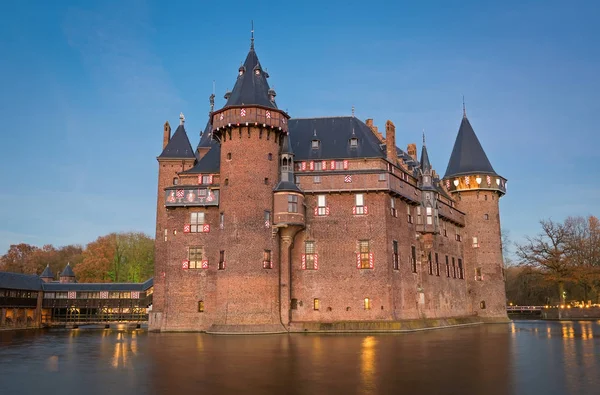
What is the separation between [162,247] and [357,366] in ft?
96.3

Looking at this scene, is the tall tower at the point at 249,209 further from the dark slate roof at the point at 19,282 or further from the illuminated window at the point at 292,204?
the dark slate roof at the point at 19,282

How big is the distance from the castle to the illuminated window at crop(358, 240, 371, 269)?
8 cm

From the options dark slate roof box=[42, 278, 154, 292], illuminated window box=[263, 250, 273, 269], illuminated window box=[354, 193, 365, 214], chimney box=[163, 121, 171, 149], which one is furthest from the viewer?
dark slate roof box=[42, 278, 154, 292]

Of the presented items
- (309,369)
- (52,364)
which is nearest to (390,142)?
(309,369)

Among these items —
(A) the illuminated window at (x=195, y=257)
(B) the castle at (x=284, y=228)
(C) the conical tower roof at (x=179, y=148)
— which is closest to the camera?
(B) the castle at (x=284, y=228)

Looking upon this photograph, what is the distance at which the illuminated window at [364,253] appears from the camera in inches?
1607

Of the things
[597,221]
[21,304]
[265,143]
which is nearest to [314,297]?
[265,143]

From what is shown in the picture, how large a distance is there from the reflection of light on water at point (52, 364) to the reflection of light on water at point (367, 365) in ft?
34.5

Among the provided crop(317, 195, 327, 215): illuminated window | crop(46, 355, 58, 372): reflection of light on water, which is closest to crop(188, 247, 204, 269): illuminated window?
crop(317, 195, 327, 215): illuminated window

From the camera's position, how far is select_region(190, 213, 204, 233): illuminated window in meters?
42.8

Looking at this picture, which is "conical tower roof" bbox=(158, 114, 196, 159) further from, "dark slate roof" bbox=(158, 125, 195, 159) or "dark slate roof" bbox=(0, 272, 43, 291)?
"dark slate roof" bbox=(0, 272, 43, 291)

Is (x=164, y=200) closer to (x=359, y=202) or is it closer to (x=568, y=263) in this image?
(x=359, y=202)

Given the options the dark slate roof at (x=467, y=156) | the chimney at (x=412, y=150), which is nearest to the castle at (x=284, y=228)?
the chimney at (x=412, y=150)

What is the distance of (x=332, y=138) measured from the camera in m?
44.8
